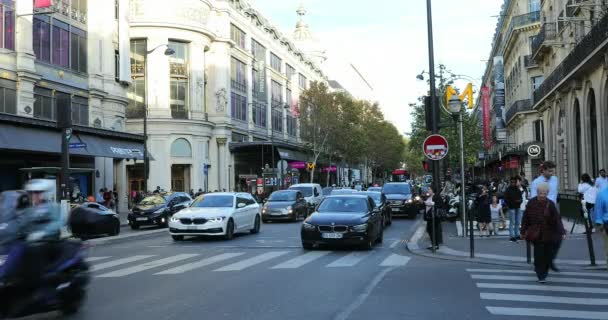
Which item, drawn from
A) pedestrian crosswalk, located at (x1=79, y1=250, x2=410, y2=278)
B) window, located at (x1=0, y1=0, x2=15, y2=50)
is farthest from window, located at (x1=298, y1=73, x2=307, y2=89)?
pedestrian crosswalk, located at (x1=79, y1=250, x2=410, y2=278)

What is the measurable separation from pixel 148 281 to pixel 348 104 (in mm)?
53053

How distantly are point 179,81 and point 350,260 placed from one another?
40.4m

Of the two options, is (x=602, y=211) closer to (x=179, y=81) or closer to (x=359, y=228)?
(x=359, y=228)

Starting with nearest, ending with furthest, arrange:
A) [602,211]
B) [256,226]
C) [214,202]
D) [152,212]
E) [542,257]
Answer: [542,257]
[602,211]
[214,202]
[256,226]
[152,212]

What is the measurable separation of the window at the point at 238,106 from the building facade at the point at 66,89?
62.5ft

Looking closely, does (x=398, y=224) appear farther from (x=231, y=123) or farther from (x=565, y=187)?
(x=231, y=123)

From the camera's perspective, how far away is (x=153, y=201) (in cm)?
2684

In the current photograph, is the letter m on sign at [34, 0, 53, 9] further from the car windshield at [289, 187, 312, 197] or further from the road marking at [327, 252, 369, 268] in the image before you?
the road marking at [327, 252, 369, 268]

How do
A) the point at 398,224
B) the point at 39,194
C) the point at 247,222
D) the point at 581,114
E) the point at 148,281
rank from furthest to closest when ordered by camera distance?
the point at 581,114 → the point at 398,224 → the point at 247,222 → the point at 148,281 → the point at 39,194

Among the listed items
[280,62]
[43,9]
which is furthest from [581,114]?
[280,62]

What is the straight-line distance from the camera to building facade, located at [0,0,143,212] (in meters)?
27.4

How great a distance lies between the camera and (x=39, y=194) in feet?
23.3

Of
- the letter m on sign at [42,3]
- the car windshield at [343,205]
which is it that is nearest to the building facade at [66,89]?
the letter m on sign at [42,3]

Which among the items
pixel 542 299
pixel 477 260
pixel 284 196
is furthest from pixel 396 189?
pixel 542 299
